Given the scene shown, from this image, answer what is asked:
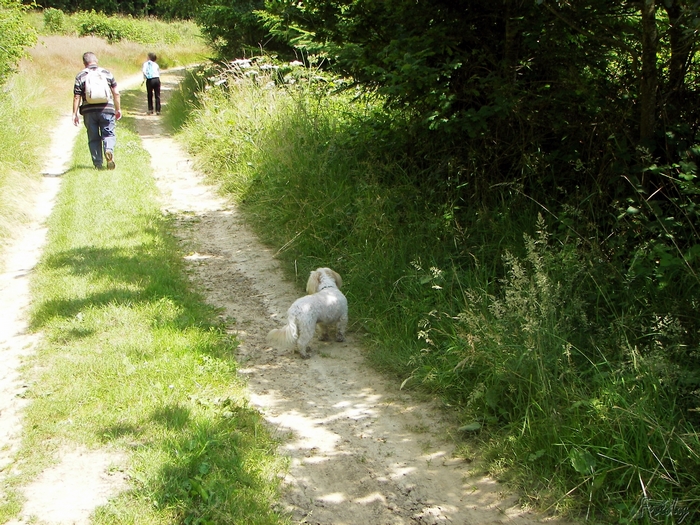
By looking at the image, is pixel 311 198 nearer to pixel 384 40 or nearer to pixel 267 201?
pixel 267 201

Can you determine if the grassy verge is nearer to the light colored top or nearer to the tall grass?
the tall grass

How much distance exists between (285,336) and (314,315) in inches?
12.1

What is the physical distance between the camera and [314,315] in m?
5.33

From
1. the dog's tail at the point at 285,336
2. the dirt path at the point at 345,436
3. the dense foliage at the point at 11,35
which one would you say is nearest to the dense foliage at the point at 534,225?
the dirt path at the point at 345,436

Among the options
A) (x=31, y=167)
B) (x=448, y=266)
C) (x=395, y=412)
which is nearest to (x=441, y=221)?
(x=448, y=266)

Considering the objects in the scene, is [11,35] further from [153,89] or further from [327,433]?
[327,433]

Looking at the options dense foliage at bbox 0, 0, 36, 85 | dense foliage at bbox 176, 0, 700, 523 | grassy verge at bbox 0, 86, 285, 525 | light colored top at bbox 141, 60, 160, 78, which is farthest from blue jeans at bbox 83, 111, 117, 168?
light colored top at bbox 141, 60, 160, 78

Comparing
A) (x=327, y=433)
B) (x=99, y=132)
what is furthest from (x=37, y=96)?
(x=327, y=433)

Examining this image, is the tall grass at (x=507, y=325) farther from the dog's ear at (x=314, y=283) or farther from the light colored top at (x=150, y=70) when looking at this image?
the light colored top at (x=150, y=70)

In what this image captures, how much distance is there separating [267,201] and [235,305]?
2.82 meters

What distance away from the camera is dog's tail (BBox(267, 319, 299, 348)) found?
5172 mm

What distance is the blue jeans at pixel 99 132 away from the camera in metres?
11.0

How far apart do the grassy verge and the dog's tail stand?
0.39 meters

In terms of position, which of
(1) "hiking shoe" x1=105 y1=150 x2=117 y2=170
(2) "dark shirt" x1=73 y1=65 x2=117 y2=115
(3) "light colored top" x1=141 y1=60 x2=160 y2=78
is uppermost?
(3) "light colored top" x1=141 y1=60 x2=160 y2=78
